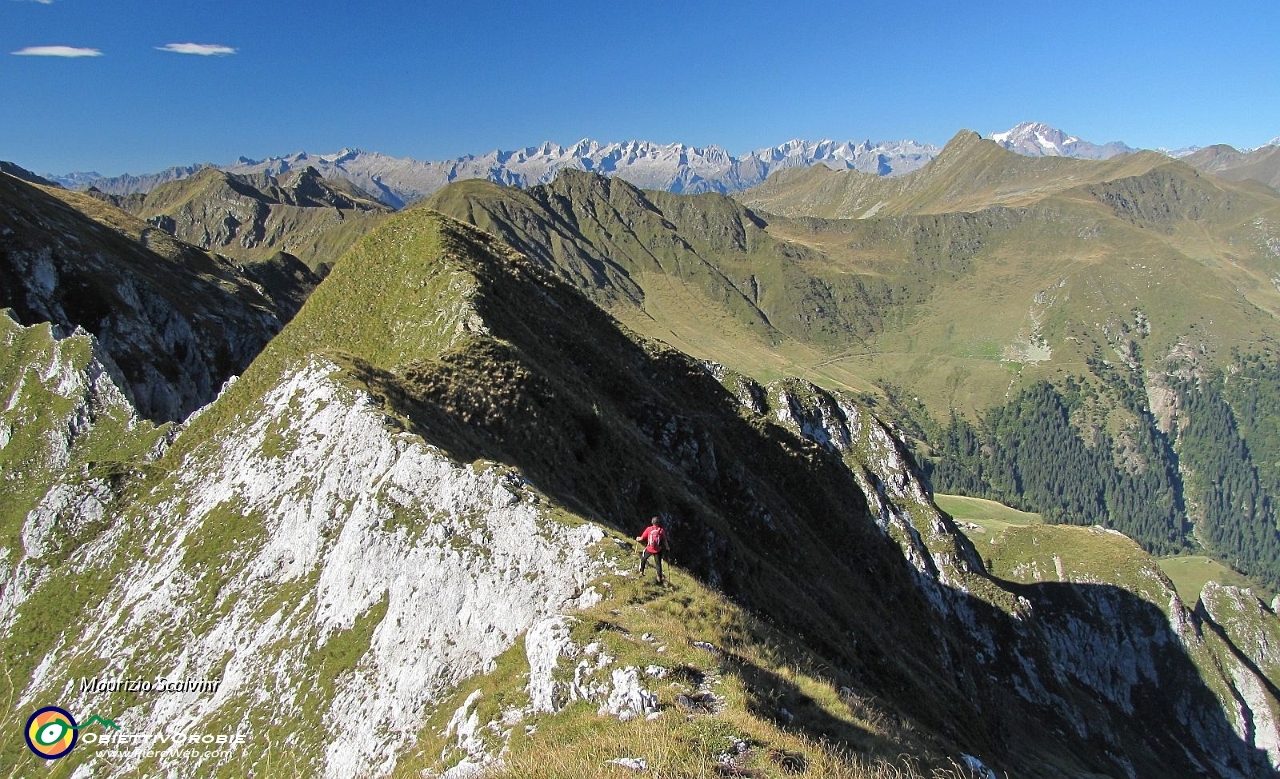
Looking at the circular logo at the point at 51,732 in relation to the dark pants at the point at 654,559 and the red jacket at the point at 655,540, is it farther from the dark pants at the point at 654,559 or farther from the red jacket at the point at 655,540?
the red jacket at the point at 655,540

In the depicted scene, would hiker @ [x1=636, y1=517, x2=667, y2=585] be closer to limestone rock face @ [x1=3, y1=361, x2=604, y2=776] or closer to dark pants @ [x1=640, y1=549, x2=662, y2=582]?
dark pants @ [x1=640, y1=549, x2=662, y2=582]

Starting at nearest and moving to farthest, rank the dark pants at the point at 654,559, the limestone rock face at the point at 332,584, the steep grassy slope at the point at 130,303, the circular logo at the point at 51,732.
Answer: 1. the dark pants at the point at 654,559
2. the limestone rock face at the point at 332,584
3. the circular logo at the point at 51,732
4. the steep grassy slope at the point at 130,303

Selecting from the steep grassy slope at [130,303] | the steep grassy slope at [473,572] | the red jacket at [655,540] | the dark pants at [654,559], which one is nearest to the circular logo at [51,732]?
the steep grassy slope at [473,572]

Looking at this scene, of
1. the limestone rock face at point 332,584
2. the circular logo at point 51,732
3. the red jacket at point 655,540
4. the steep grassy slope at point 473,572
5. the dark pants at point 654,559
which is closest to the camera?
the steep grassy slope at point 473,572

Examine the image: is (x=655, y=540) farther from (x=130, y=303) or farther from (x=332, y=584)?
(x=130, y=303)

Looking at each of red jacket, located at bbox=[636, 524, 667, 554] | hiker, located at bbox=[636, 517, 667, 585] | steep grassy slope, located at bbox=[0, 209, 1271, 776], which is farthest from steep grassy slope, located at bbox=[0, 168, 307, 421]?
red jacket, located at bbox=[636, 524, 667, 554]
